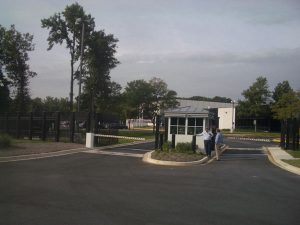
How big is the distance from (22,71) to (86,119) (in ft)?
97.8

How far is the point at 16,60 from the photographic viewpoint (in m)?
56.1

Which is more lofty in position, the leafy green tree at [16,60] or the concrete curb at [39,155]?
the leafy green tree at [16,60]

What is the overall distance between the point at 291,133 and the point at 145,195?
20568 mm

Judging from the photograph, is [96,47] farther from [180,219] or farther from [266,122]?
[180,219]

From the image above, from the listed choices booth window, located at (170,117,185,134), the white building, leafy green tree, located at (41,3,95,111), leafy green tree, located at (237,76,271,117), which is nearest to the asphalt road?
the white building

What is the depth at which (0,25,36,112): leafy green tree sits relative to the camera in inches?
2189

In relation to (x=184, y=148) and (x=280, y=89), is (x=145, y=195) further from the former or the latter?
(x=280, y=89)

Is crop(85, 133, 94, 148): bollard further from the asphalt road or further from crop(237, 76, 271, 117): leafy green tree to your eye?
crop(237, 76, 271, 117): leafy green tree

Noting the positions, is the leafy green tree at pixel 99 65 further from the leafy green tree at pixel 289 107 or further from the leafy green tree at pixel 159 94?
the leafy green tree at pixel 289 107

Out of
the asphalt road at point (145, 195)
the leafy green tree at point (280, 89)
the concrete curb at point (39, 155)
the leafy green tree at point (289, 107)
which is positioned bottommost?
the asphalt road at point (145, 195)

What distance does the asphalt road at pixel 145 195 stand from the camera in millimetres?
9023

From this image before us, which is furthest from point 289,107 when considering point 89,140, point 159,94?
point 89,140

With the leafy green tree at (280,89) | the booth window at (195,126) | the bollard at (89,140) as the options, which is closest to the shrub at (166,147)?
the booth window at (195,126)

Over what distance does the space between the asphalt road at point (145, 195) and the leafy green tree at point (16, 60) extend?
3965 cm
